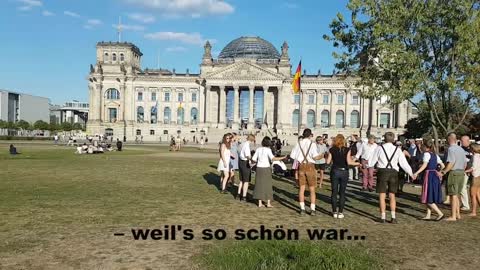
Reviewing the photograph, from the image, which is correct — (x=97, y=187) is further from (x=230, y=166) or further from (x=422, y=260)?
(x=422, y=260)

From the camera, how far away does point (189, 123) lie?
10756 cm

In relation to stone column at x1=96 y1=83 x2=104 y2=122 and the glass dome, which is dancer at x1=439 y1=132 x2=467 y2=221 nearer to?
stone column at x1=96 y1=83 x2=104 y2=122

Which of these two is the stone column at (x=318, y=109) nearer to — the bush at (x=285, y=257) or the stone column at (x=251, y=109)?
the stone column at (x=251, y=109)

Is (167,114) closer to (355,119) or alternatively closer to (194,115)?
(194,115)

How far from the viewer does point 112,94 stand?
355ft

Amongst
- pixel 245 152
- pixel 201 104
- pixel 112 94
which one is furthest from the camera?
pixel 112 94

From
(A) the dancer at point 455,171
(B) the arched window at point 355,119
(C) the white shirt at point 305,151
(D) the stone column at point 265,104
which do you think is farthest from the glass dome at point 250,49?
(A) the dancer at point 455,171

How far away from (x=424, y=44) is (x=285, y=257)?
48.4 feet

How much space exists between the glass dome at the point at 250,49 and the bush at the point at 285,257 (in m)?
108

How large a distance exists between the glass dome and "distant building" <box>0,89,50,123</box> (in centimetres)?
8852

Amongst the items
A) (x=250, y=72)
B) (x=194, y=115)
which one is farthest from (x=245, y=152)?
(x=194, y=115)

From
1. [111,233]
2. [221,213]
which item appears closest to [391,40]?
[221,213]

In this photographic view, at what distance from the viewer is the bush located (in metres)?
6.68

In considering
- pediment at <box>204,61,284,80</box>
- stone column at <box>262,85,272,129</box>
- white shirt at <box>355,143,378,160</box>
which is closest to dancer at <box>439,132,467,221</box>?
white shirt at <box>355,143,378,160</box>
